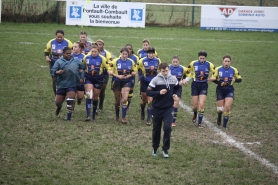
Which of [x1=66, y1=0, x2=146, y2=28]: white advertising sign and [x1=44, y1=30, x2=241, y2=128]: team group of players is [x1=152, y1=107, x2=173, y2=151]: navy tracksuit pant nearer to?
[x1=44, y1=30, x2=241, y2=128]: team group of players

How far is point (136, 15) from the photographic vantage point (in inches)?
1387

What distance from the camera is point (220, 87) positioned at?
14.6 meters

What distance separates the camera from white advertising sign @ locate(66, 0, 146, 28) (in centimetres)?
3403

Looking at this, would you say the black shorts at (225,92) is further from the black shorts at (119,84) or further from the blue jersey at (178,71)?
the black shorts at (119,84)

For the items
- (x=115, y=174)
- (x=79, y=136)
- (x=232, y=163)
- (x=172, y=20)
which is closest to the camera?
(x=115, y=174)

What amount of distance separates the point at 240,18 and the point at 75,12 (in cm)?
1071

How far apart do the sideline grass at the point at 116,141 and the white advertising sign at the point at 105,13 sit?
37.0 ft

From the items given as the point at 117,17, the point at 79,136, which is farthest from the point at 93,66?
the point at 117,17

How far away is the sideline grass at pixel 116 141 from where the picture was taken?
1030cm

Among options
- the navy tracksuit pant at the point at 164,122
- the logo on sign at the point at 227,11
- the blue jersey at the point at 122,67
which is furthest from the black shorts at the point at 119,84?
the logo on sign at the point at 227,11

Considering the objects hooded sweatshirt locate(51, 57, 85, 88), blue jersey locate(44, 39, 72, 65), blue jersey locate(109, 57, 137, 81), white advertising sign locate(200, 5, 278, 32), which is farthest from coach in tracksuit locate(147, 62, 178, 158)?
white advertising sign locate(200, 5, 278, 32)

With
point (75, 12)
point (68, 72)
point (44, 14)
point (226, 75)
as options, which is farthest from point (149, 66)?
point (44, 14)

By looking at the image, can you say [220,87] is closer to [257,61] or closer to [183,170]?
[183,170]

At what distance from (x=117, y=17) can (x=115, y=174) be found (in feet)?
83.4
